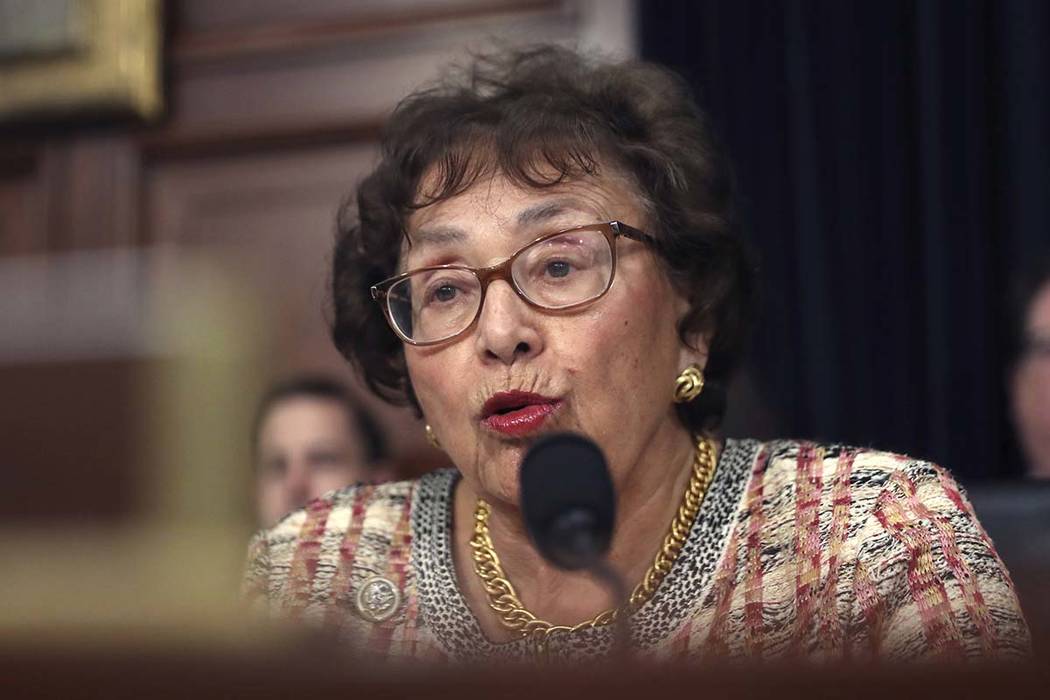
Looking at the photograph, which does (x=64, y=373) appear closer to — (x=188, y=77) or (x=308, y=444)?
(x=308, y=444)

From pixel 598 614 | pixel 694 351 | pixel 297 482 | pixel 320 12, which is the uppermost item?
pixel 320 12

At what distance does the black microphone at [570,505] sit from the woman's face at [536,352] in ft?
1.57

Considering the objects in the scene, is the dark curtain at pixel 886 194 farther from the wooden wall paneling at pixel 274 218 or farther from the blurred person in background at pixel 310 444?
the wooden wall paneling at pixel 274 218

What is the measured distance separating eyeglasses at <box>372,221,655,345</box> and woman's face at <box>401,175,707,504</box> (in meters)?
0.01

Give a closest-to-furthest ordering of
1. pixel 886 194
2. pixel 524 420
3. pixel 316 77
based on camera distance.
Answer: pixel 524 420 → pixel 886 194 → pixel 316 77

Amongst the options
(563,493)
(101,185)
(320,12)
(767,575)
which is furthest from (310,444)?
(563,493)

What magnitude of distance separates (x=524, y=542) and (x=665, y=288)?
380 mm

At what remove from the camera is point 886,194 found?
→ 2.56m

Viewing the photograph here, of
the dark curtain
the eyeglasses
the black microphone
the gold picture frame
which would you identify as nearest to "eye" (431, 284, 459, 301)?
the eyeglasses

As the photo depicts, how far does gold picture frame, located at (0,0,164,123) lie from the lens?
315 centimetres

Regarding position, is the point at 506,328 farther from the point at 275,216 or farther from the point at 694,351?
the point at 275,216

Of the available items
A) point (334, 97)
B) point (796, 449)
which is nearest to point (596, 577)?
point (796, 449)

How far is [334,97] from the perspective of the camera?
3154 millimetres

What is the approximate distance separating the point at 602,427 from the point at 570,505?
544 mm
